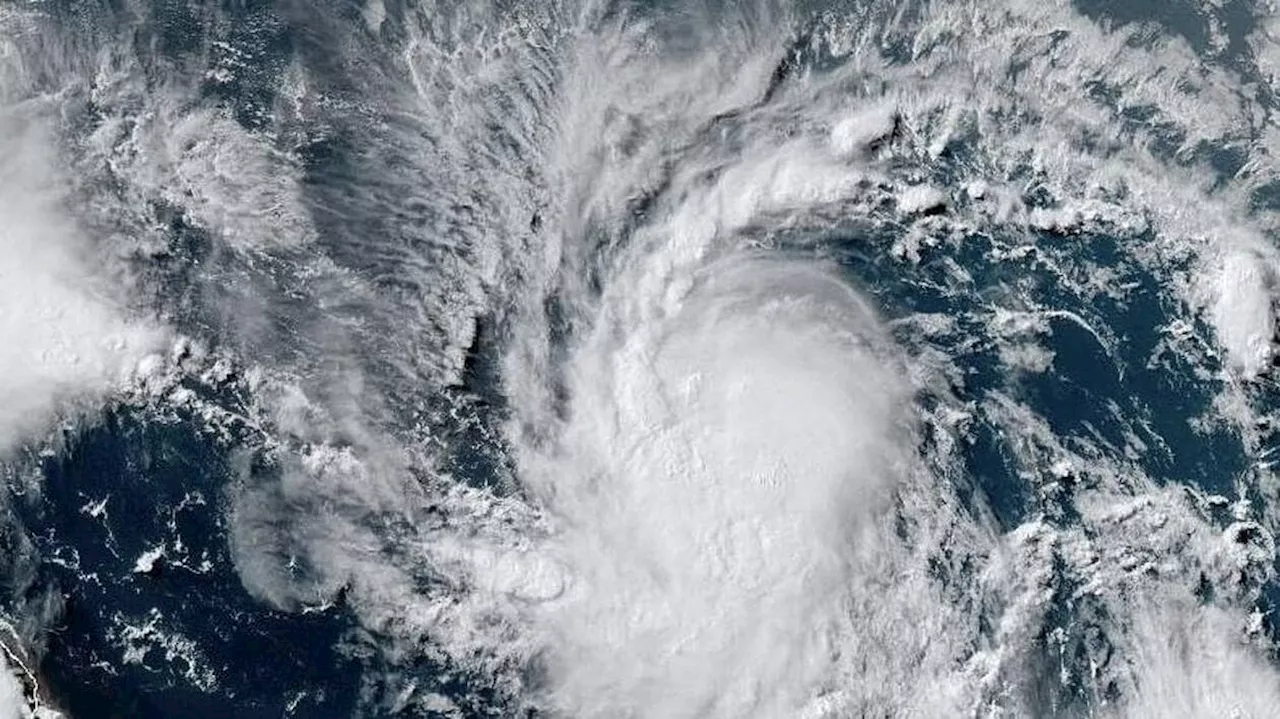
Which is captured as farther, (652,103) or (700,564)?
(652,103)

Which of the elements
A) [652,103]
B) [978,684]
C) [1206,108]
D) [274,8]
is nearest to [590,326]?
[652,103]

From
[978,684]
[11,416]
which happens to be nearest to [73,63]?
[11,416]

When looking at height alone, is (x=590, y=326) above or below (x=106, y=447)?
above

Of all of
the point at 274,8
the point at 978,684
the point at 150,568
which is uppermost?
the point at 274,8

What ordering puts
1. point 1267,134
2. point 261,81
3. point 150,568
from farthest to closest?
1. point 1267,134
2. point 261,81
3. point 150,568

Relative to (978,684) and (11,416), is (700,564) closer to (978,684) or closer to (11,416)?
(978,684)

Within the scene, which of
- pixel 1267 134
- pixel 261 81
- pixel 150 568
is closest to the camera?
pixel 150 568

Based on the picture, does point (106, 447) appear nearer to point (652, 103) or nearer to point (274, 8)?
point (274, 8)
